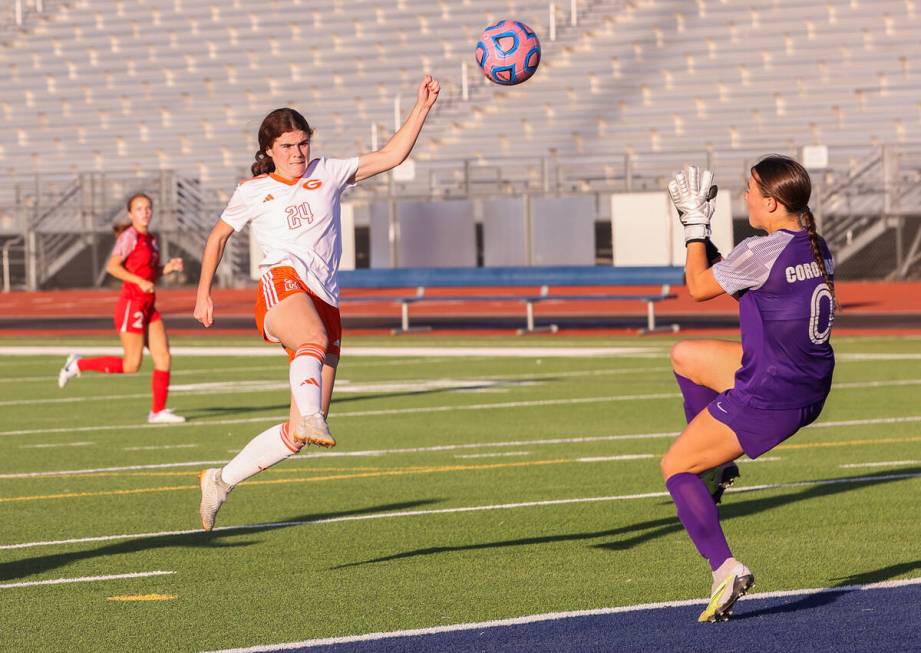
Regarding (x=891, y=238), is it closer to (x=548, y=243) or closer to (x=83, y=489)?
(x=548, y=243)

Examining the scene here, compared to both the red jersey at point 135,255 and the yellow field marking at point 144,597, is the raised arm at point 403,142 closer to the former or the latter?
the yellow field marking at point 144,597

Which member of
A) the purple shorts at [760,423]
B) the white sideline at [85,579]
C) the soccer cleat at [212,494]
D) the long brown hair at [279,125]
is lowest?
the white sideline at [85,579]

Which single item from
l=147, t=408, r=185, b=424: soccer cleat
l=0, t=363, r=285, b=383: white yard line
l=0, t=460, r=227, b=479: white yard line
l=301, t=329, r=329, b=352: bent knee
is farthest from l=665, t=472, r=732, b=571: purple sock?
l=0, t=363, r=285, b=383: white yard line

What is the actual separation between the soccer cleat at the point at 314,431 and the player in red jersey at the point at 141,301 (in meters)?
7.40

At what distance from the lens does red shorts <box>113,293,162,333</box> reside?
1475cm

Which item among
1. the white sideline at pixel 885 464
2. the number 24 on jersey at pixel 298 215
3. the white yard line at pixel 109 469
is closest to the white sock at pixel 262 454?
the number 24 on jersey at pixel 298 215

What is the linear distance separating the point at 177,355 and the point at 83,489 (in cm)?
1303

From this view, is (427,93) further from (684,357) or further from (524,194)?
(524,194)

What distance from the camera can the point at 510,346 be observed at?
2395 cm

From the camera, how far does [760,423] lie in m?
6.20

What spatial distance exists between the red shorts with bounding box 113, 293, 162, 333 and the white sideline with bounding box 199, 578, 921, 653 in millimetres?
8870

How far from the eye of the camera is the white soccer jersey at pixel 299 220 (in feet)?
26.1

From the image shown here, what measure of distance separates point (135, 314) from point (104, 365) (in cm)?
120

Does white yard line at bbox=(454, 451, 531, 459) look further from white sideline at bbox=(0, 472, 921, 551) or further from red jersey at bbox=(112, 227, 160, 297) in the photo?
red jersey at bbox=(112, 227, 160, 297)
